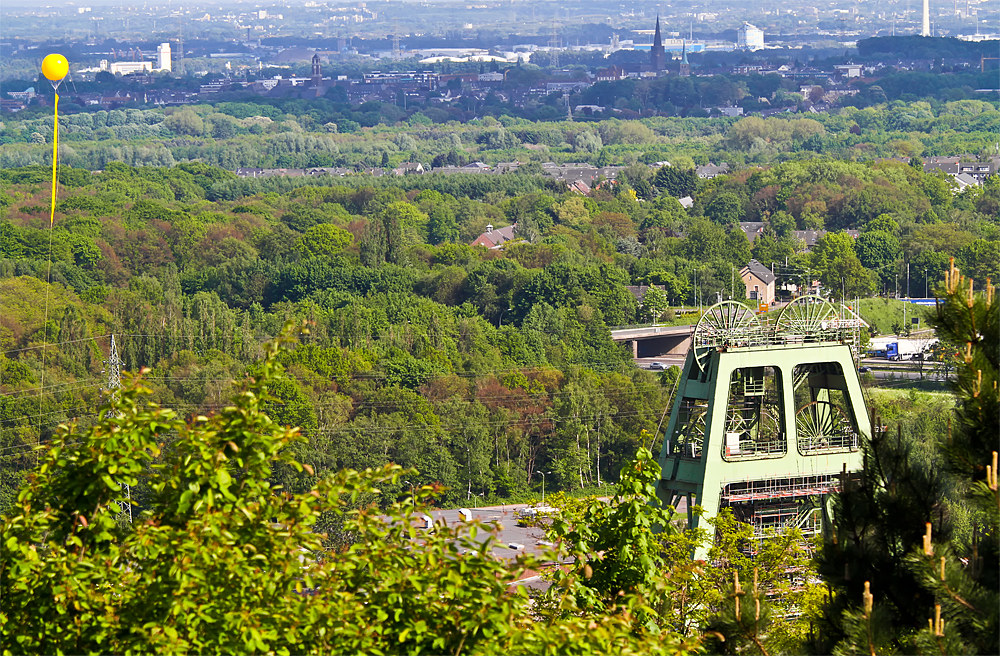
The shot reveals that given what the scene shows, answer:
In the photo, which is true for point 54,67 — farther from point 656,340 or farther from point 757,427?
point 656,340

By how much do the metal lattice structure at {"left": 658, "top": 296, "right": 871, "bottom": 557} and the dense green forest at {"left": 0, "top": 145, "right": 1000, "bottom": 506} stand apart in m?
24.3

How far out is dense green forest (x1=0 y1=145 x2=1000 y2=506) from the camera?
199ft

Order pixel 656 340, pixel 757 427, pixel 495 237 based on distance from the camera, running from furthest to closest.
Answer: pixel 495 237, pixel 656 340, pixel 757 427

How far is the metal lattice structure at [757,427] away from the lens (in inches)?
1152

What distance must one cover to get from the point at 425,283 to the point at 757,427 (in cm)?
6539

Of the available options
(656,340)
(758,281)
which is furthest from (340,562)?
(758,281)

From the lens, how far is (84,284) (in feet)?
319

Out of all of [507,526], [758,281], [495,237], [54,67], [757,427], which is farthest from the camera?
[495,237]

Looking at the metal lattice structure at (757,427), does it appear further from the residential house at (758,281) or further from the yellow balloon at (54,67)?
the residential house at (758,281)

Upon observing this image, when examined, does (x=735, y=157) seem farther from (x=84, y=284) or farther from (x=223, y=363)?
(x=223, y=363)

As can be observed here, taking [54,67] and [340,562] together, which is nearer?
[340,562]

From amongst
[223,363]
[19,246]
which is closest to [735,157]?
[19,246]

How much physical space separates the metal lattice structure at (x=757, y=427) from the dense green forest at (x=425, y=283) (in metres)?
24.3

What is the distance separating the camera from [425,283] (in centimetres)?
9488
